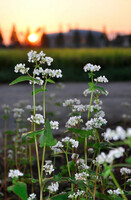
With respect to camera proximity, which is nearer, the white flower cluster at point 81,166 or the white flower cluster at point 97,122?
the white flower cluster at point 97,122

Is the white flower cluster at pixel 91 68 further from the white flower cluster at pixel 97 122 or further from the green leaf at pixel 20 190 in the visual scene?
the green leaf at pixel 20 190

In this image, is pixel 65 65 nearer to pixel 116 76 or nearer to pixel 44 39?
pixel 116 76

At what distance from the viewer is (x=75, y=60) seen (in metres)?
13.8

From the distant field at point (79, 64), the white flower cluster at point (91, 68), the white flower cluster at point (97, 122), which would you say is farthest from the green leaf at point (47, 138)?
the distant field at point (79, 64)

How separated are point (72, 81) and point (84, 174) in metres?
9.58

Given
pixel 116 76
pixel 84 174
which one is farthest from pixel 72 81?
pixel 84 174

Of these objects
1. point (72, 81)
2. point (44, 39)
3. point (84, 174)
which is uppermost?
point (44, 39)

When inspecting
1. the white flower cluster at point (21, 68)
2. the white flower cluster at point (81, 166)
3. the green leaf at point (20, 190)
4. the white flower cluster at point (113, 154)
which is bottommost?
the white flower cluster at point (81, 166)

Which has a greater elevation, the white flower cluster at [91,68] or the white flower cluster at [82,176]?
the white flower cluster at [91,68]

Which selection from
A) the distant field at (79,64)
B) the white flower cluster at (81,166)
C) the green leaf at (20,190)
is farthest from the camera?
the distant field at (79,64)

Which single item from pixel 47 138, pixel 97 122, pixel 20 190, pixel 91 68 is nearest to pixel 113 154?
pixel 20 190

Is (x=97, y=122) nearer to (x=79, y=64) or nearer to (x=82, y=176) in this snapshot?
(x=82, y=176)

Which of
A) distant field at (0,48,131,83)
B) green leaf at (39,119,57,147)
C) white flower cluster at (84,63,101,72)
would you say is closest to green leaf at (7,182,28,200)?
green leaf at (39,119,57,147)

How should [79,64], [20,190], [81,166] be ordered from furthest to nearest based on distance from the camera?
1. [79,64]
2. [81,166]
3. [20,190]
